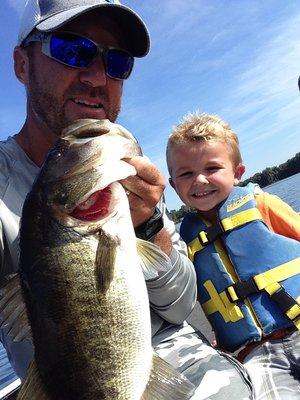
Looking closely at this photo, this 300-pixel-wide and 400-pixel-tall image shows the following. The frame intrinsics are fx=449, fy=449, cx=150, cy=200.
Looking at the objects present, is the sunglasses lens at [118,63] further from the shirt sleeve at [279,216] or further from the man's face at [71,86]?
the shirt sleeve at [279,216]

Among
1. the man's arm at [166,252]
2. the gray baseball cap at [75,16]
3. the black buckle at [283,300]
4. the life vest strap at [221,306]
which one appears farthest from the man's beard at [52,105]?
the black buckle at [283,300]

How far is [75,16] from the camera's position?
3178mm

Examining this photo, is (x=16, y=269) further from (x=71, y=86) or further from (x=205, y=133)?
(x=205, y=133)

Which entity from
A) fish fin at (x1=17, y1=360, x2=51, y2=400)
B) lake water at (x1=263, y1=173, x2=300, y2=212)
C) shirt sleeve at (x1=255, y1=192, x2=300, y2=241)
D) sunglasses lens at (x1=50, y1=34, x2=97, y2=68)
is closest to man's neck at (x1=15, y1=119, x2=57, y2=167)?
sunglasses lens at (x1=50, y1=34, x2=97, y2=68)

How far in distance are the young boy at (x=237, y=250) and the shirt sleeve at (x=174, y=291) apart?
874 mm

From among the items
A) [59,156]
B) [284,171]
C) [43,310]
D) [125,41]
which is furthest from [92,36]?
[284,171]

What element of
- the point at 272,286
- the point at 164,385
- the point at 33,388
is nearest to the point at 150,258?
the point at 164,385

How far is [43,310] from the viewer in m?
2.03

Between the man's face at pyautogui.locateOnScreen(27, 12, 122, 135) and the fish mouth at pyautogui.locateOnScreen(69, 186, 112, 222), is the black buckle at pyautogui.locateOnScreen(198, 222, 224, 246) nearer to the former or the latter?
the man's face at pyautogui.locateOnScreen(27, 12, 122, 135)

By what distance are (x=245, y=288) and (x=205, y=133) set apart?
1598mm

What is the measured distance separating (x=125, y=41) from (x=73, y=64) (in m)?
0.55

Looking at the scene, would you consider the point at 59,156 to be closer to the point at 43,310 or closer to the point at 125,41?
the point at 43,310

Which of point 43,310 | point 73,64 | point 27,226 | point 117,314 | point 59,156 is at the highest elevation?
point 73,64

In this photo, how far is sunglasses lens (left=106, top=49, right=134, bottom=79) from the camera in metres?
3.54
